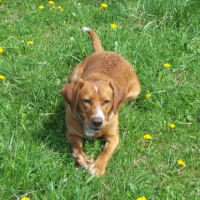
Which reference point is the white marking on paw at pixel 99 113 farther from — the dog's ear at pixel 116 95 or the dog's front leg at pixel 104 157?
the dog's front leg at pixel 104 157

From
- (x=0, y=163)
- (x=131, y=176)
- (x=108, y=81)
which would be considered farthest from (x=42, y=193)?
(x=108, y=81)

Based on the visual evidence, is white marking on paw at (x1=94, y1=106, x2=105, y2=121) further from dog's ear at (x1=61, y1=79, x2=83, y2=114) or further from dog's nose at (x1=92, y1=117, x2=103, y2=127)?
dog's ear at (x1=61, y1=79, x2=83, y2=114)

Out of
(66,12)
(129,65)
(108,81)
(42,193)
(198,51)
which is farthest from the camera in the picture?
(66,12)

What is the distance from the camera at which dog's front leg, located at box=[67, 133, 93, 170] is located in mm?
4008

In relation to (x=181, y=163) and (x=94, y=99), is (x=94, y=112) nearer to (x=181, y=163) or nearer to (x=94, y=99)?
(x=94, y=99)

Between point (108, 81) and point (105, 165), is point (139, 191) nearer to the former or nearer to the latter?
point (105, 165)

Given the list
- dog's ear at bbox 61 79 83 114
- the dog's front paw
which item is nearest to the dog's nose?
dog's ear at bbox 61 79 83 114

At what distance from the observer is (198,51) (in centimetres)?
575

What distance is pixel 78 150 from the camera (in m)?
4.14

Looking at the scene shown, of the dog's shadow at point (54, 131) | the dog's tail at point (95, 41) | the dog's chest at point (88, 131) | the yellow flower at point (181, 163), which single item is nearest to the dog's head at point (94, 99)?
the dog's chest at point (88, 131)

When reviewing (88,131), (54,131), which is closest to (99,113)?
(88,131)

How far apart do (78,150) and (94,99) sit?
54 centimetres

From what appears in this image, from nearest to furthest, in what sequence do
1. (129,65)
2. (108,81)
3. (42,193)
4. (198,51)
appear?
1. (42,193)
2. (108,81)
3. (129,65)
4. (198,51)

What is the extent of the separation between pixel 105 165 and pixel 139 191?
458 millimetres
